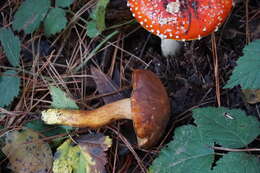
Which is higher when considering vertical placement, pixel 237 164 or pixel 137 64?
pixel 137 64

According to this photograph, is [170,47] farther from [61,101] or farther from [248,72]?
[61,101]

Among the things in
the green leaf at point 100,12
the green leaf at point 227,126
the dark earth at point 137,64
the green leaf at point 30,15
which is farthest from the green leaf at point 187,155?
the green leaf at point 30,15

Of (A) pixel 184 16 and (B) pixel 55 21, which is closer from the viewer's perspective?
(A) pixel 184 16

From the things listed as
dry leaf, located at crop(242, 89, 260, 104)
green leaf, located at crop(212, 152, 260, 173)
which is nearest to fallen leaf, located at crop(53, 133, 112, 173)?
green leaf, located at crop(212, 152, 260, 173)

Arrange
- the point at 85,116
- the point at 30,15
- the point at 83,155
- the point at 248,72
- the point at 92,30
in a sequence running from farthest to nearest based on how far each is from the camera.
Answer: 1. the point at 30,15
2. the point at 92,30
3. the point at 85,116
4. the point at 83,155
5. the point at 248,72

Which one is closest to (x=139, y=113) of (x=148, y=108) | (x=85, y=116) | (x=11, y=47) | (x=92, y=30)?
(x=148, y=108)

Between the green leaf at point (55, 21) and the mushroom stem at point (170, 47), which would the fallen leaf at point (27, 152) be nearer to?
the green leaf at point (55, 21)

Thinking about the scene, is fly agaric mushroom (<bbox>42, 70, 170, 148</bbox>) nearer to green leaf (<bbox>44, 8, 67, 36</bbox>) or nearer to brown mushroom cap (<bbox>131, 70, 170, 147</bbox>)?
brown mushroom cap (<bbox>131, 70, 170, 147</bbox>)
